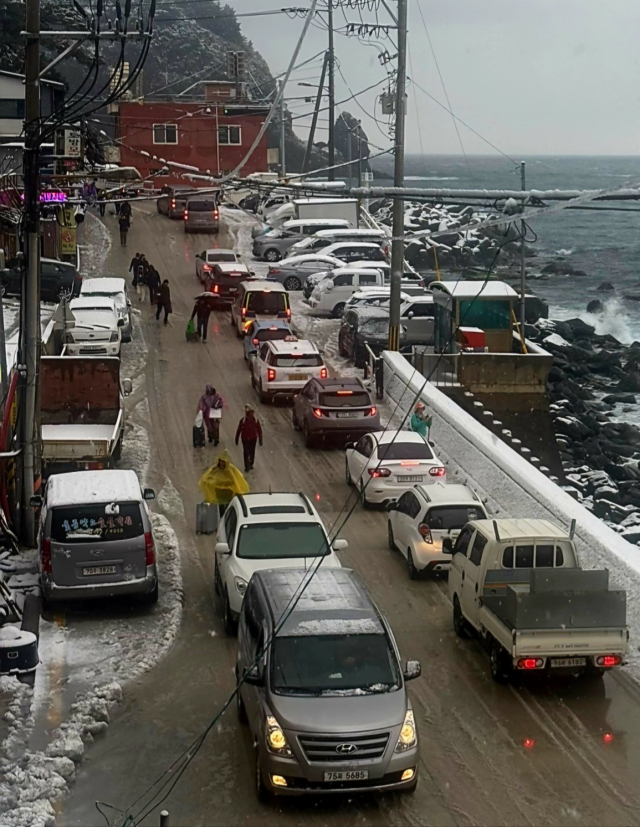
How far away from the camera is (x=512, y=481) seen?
1931 centimetres

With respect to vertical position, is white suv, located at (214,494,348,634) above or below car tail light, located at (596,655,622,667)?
above

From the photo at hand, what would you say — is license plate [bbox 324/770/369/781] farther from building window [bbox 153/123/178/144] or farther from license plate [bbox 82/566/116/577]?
building window [bbox 153/123/178/144]

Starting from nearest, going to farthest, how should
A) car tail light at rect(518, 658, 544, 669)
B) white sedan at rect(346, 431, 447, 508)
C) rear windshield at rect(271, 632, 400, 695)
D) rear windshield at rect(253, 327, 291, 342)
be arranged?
rear windshield at rect(271, 632, 400, 695) < car tail light at rect(518, 658, 544, 669) < white sedan at rect(346, 431, 447, 508) < rear windshield at rect(253, 327, 291, 342)

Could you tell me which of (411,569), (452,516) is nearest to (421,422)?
(452,516)

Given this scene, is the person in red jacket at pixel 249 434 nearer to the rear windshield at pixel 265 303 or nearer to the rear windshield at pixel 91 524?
the rear windshield at pixel 91 524

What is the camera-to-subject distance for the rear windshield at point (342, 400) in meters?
23.3

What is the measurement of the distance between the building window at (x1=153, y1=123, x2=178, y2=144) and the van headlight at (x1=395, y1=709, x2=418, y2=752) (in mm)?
66376

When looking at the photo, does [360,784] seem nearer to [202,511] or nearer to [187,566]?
[187,566]

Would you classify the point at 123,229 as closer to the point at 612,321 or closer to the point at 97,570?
the point at 612,321

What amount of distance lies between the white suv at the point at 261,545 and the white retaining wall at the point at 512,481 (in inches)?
95.0

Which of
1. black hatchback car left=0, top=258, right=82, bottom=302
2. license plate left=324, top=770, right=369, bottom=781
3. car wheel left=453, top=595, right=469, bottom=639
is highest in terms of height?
black hatchback car left=0, top=258, right=82, bottom=302

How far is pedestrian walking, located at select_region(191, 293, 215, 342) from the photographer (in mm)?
33094

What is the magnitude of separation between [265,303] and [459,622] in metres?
22.1

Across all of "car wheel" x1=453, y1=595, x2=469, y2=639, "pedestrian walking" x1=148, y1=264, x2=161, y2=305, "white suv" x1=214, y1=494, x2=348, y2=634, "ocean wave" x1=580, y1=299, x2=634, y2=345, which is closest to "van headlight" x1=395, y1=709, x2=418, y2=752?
"white suv" x1=214, y1=494, x2=348, y2=634
